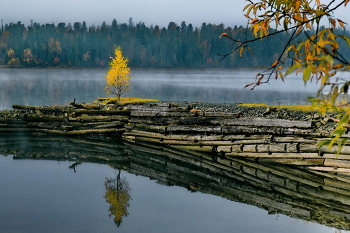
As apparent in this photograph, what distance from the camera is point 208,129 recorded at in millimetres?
21328

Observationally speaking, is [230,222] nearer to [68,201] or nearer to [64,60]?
[68,201]

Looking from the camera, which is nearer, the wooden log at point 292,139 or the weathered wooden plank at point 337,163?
the weathered wooden plank at point 337,163

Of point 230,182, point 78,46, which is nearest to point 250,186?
point 230,182

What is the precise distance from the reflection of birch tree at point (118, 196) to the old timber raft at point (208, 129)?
5.41m

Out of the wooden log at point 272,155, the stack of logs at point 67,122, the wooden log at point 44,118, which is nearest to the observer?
the wooden log at point 272,155

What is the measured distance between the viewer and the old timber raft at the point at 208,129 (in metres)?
18.0

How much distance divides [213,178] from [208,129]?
486 cm

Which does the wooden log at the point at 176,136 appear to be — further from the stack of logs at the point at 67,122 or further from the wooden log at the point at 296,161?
the wooden log at the point at 296,161

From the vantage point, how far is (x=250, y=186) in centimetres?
1565

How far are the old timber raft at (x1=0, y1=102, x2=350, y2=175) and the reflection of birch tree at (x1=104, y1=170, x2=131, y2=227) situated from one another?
5405 millimetres

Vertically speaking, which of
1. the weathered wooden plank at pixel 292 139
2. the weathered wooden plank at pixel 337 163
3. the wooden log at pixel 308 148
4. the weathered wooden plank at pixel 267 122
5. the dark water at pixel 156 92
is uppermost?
the weathered wooden plank at pixel 267 122

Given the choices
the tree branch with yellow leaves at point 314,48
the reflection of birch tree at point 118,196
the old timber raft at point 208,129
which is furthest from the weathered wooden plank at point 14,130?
the tree branch with yellow leaves at point 314,48

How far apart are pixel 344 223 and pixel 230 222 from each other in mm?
3134

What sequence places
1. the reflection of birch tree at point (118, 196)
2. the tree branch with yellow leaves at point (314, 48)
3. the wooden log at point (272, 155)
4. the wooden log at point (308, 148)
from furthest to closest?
the wooden log at point (272, 155) < the wooden log at point (308, 148) < the reflection of birch tree at point (118, 196) < the tree branch with yellow leaves at point (314, 48)
